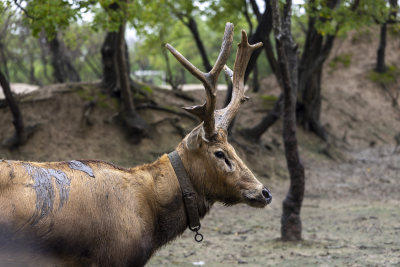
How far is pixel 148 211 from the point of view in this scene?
4.71m

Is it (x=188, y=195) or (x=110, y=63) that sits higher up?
(x=110, y=63)

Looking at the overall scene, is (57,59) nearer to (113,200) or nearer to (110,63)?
(110,63)

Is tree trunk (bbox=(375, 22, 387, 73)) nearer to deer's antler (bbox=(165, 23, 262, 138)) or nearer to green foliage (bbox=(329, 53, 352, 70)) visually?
green foliage (bbox=(329, 53, 352, 70))

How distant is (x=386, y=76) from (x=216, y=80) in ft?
68.8

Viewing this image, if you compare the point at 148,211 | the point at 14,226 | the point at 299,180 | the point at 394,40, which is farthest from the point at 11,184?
the point at 394,40

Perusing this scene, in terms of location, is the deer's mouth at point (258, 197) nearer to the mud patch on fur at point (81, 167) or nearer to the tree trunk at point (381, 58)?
the mud patch on fur at point (81, 167)

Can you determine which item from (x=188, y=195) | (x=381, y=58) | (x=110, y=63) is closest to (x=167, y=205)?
(x=188, y=195)

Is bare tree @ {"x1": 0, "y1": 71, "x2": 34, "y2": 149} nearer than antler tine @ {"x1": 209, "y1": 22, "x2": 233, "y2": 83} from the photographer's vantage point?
No

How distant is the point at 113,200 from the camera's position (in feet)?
14.7

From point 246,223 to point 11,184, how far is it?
7313mm

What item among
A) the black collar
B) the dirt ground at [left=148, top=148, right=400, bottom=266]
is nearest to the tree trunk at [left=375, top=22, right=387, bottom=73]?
the dirt ground at [left=148, top=148, right=400, bottom=266]

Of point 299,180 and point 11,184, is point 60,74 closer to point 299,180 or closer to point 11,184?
point 299,180

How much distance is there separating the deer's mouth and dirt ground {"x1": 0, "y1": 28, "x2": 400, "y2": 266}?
88cm

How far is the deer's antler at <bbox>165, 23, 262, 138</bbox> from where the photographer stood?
497 centimetres
